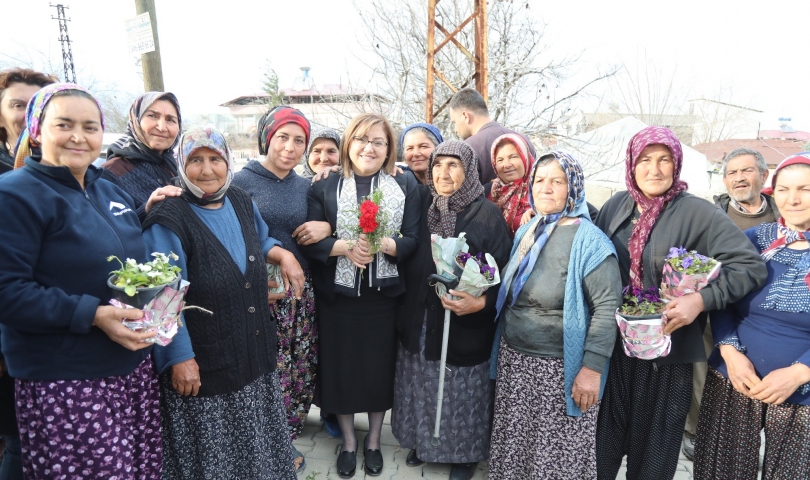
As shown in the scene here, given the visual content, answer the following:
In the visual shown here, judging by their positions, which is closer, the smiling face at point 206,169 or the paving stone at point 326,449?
the smiling face at point 206,169

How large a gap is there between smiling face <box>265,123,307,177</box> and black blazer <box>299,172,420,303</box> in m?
0.24

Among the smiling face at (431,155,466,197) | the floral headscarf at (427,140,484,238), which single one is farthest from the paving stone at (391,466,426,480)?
the smiling face at (431,155,466,197)

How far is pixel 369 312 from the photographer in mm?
3400

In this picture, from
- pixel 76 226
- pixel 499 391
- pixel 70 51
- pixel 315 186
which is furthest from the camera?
pixel 70 51

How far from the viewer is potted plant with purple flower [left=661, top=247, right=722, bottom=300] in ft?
8.14

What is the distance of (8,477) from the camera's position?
2352 mm

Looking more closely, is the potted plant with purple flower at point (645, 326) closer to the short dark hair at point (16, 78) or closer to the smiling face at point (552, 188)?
the smiling face at point (552, 188)

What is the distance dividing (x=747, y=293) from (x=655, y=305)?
21.2 inches

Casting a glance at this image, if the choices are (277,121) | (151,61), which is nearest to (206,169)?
(277,121)

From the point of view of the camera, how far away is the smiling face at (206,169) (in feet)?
8.34

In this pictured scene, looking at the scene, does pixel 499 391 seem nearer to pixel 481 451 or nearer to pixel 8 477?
pixel 481 451

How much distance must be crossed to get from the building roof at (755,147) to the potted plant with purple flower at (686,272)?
81.9 ft

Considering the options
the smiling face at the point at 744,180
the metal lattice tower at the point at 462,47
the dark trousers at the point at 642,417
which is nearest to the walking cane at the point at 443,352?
the dark trousers at the point at 642,417

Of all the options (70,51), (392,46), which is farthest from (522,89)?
(70,51)
